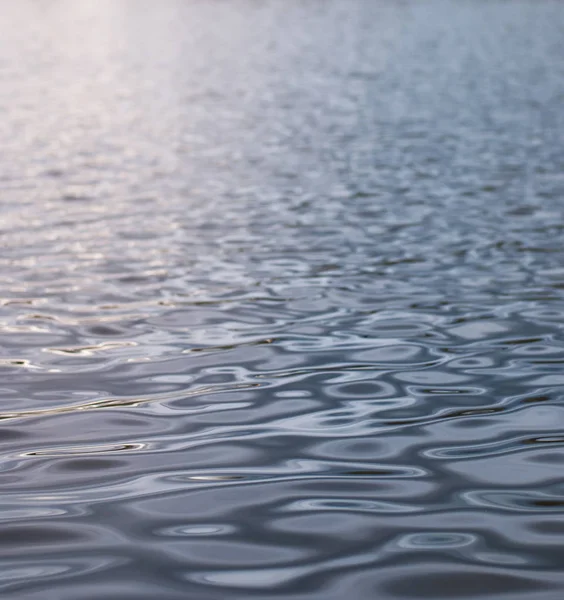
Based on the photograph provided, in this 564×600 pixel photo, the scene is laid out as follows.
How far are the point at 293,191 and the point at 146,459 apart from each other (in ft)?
33.9

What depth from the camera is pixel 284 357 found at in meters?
8.41

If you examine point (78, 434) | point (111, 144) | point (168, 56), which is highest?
point (168, 56)

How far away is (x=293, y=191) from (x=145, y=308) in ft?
22.1

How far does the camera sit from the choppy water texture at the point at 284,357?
5137 mm

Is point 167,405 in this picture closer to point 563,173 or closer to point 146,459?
point 146,459

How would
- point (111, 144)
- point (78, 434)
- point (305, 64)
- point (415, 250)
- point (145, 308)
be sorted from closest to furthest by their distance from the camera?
point (78, 434) → point (145, 308) → point (415, 250) → point (111, 144) → point (305, 64)

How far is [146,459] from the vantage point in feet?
20.7

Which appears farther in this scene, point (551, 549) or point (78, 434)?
point (78, 434)

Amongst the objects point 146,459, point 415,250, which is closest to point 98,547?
point 146,459

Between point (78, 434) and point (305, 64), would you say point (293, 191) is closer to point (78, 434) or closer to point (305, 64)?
point (78, 434)

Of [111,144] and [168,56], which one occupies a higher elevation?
[168,56]

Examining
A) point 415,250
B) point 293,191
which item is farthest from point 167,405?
point 293,191

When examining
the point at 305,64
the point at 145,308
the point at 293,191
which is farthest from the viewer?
the point at 305,64

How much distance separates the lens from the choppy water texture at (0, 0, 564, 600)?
202 inches
